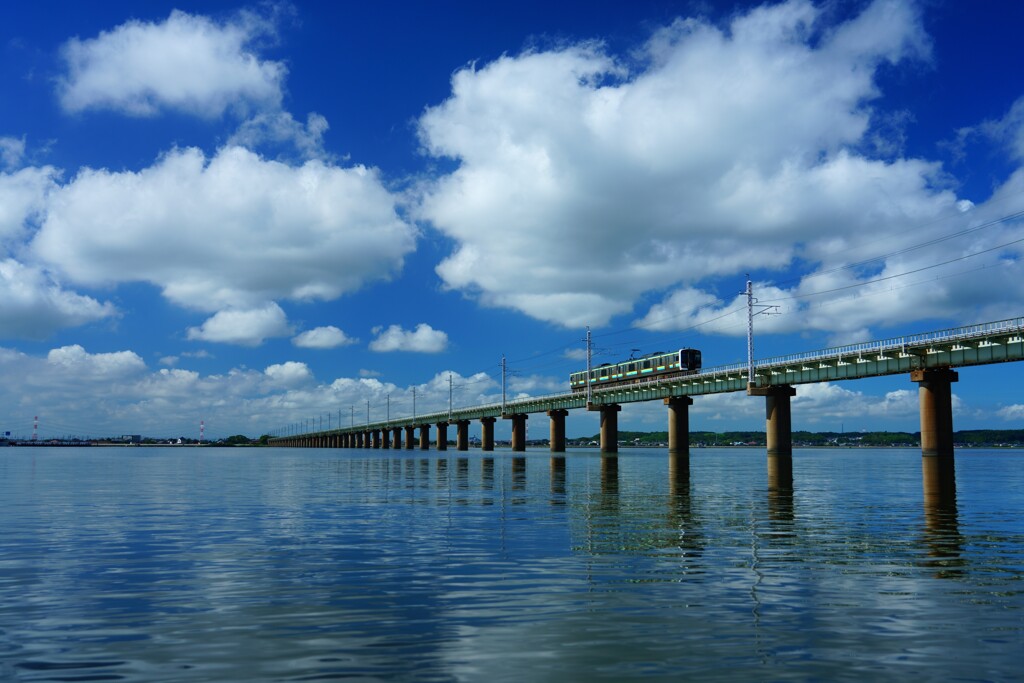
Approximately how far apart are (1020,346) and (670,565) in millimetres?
74942

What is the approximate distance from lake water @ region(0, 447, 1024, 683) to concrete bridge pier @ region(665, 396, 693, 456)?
102 metres

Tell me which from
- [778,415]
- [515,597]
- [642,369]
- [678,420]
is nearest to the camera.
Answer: [515,597]

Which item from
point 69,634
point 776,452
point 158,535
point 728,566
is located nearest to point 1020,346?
point 776,452

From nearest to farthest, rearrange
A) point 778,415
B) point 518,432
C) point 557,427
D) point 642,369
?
point 778,415
point 642,369
point 557,427
point 518,432

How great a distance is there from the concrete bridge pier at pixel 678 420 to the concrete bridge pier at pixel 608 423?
19.0 m

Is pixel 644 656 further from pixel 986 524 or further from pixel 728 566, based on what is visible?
pixel 986 524

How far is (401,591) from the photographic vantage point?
13.5 meters

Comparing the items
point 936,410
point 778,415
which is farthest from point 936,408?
point 778,415

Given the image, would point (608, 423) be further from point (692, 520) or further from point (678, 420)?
point (692, 520)

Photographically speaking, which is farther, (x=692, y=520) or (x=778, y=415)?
(x=778, y=415)

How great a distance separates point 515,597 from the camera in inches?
507

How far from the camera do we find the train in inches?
4958

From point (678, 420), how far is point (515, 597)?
119178 millimetres

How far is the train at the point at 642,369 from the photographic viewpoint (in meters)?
126
